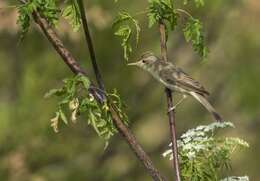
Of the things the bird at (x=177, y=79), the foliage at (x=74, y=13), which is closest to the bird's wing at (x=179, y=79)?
the bird at (x=177, y=79)

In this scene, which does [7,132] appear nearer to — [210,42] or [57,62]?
[57,62]

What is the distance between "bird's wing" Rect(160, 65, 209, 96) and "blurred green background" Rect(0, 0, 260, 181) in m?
7.36

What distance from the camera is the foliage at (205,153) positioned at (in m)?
3.88

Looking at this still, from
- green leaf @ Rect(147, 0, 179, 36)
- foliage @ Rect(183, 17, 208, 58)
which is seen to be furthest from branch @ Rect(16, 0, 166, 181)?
foliage @ Rect(183, 17, 208, 58)

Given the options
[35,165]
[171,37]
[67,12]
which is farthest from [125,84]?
[67,12]

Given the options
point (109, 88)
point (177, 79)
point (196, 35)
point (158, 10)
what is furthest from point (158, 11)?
point (109, 88)

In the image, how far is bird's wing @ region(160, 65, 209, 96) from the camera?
5.01m

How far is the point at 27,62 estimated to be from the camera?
14.0m

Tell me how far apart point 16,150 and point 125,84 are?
2229mm

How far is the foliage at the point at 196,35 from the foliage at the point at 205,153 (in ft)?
1.17

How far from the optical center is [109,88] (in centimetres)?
1412

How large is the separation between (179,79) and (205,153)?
47.1 inches

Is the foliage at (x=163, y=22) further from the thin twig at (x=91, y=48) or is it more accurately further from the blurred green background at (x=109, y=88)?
the blurred green background at (x=109, y=88)

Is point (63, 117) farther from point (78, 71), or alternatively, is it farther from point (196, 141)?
point (196, 141)
